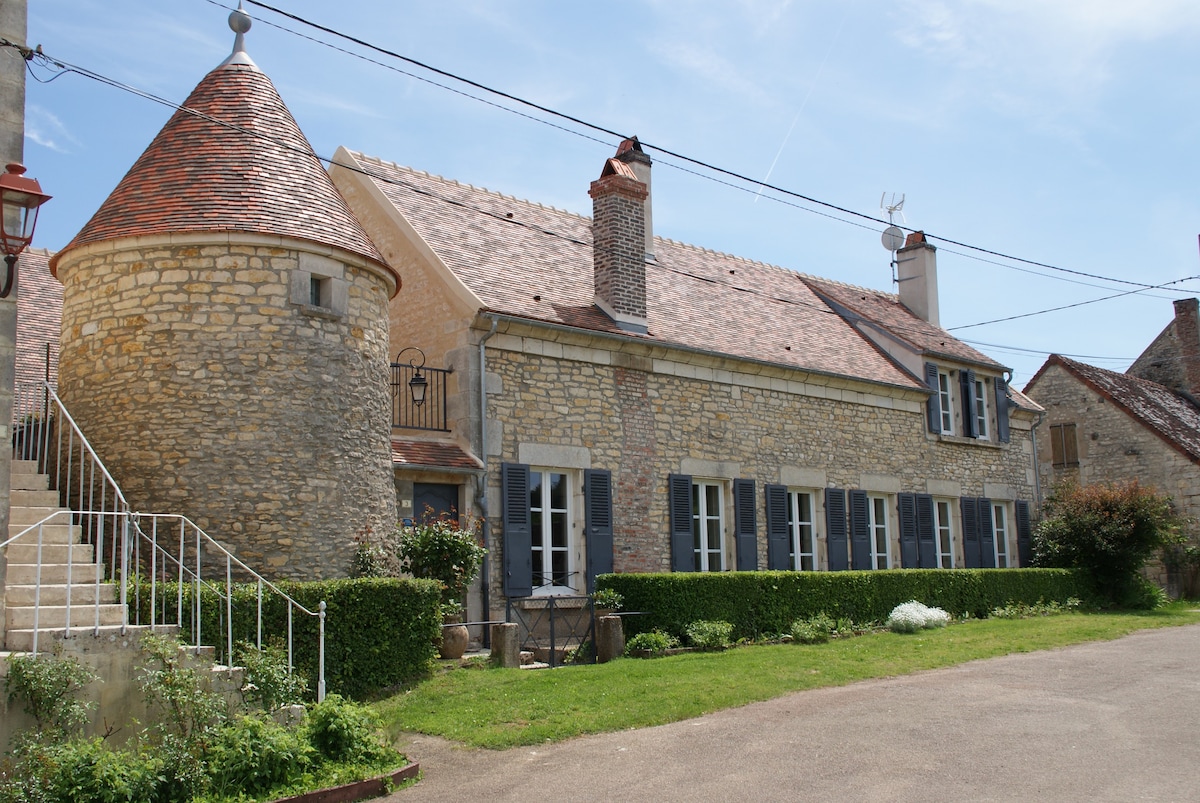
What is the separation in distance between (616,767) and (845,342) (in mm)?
14452

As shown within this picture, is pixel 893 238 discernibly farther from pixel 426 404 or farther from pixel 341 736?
pixel 341 736

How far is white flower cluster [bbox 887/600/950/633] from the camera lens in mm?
16109

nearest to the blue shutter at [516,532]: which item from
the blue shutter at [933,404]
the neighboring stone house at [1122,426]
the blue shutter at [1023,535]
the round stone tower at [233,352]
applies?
the round stone tower at [233,352]

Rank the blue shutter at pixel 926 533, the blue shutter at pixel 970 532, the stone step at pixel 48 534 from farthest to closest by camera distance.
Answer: the blue shutter at pixel 970 532, the blue shutter at pixel 926 533, the stone step at pixel 48 534

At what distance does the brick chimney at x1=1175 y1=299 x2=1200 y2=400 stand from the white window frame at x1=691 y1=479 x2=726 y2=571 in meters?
19.6

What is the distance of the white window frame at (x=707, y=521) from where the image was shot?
16.6 m

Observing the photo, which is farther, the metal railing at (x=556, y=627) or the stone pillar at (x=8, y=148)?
the metal railing at (x=556, y=627)

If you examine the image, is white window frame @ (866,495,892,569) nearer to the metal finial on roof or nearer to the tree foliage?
the tree foliage

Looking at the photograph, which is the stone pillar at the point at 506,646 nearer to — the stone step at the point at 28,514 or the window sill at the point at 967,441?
the stone step at the point at 28,514

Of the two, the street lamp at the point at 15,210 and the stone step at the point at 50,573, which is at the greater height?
the street lamp at the point at 15,210

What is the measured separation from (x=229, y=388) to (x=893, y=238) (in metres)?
18.1

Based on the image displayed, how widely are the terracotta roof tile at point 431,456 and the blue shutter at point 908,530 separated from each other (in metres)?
9.42

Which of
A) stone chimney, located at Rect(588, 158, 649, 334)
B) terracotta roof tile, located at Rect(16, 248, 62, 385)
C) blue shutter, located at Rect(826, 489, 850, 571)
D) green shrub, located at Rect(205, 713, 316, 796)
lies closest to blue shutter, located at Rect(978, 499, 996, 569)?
blue shutter, located at Rect(826, 489, 850, 571)

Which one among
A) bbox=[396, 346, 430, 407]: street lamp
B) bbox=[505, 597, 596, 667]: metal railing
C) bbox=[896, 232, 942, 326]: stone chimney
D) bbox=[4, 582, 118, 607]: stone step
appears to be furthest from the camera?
bbox=[896, 232, 942, 326]: stone chimney
